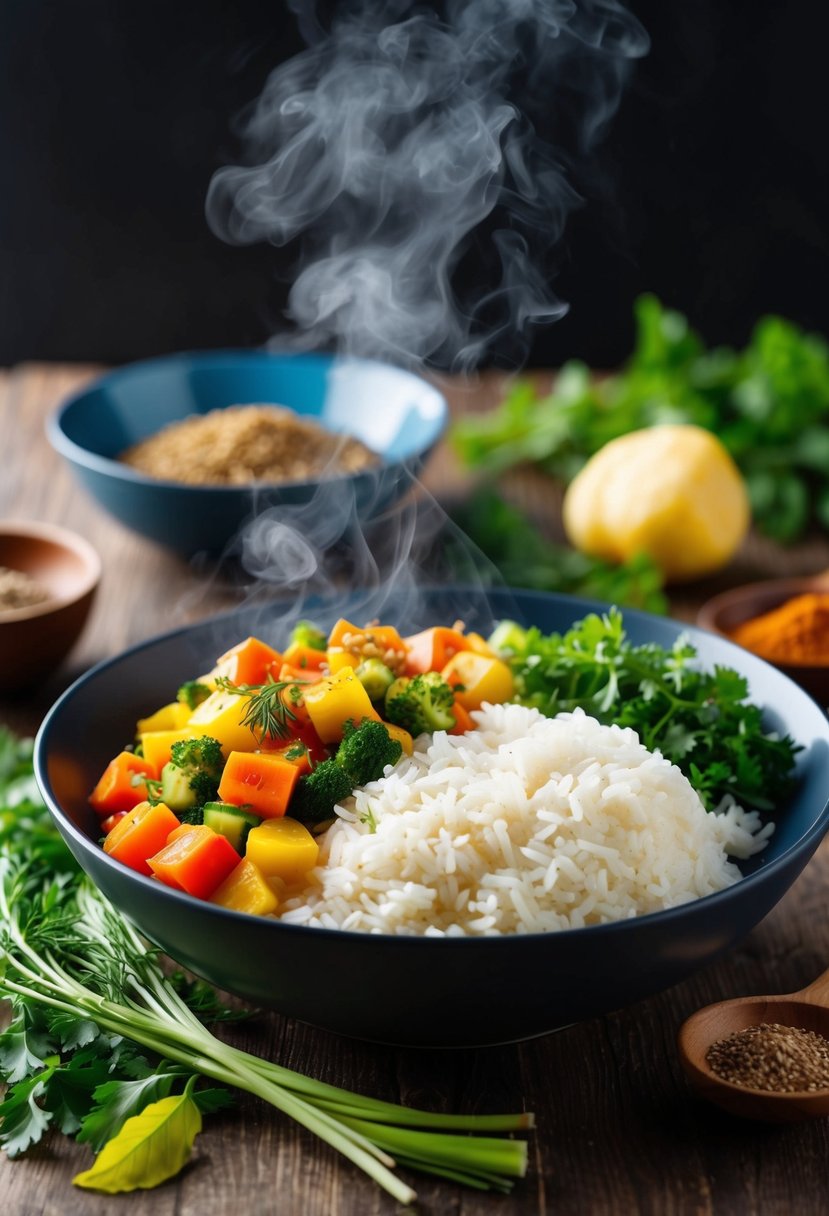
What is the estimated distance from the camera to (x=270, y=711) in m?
2.47

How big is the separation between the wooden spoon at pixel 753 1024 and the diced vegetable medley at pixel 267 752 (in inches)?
28.2

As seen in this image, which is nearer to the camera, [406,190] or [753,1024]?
[753,1024]

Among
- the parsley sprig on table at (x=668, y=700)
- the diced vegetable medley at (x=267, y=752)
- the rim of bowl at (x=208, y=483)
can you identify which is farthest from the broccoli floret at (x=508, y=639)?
the rim of bowl at (x=208, y=483)

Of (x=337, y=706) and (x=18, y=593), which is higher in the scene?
(x=337, y=706)

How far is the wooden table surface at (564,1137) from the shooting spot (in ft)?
6.50

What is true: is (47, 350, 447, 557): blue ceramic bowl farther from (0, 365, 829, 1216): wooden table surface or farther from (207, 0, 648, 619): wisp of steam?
(0, 365, 829, 1216): wooden table surface

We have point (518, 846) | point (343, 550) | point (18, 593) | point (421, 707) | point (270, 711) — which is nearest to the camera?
point (518, 846)

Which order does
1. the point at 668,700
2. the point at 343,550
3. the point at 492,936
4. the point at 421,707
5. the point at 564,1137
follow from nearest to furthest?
the point at 492,936, the point at 564,1137, the point at 421,707, the point at 668,700, the point at 343,550

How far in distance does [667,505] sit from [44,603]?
1994 mm

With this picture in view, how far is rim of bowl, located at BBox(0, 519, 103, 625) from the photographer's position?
3557 millimetres

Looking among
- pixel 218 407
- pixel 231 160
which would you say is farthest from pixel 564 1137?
pixel 231 160

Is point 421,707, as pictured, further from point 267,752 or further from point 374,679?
point 267,752

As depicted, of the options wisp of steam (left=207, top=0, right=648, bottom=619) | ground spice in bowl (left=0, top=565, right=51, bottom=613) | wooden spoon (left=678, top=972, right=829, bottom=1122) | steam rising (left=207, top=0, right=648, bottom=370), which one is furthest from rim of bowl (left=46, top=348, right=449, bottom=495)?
wooden spoon (left=678, top=972, right=829, bottom=1122)

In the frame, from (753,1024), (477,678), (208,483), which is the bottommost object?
(208,483)
